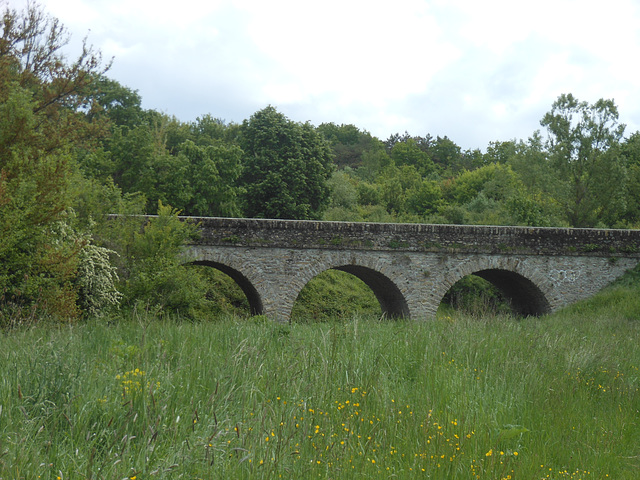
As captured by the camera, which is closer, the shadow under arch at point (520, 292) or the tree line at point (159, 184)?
the tree line at point (159, 184)

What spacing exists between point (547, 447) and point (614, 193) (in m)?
33.5

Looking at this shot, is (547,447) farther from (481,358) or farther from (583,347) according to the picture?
(583,347)

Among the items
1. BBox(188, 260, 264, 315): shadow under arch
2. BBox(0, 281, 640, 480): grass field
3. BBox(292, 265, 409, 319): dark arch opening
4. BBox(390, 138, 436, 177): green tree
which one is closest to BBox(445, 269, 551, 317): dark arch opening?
BBox(292, 265, 409, 319): dark arch opening

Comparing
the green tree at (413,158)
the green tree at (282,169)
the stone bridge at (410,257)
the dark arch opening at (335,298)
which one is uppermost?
the green tree at (413,158)

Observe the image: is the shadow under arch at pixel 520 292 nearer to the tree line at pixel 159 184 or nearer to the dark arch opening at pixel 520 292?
the dark arch opening at pixel 520 292

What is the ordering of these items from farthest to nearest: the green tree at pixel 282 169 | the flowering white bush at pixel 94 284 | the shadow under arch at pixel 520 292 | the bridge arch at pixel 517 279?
the green tree at pixel 282 169 < the shadow under arch at pixel 520 292 < the bridge arch at pixel 517 279 < the flowering white bush at pixel 94 284

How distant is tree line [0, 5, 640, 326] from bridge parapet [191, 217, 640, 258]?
2050mm

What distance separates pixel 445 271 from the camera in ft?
59.1

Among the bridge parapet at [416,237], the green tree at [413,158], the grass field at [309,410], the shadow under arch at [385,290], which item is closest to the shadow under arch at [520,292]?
the bridge parapet at [416,237]

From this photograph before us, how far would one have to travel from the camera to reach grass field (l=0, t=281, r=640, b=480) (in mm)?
3012

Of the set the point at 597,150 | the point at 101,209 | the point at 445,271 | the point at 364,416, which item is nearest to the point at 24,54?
the point at 101,209

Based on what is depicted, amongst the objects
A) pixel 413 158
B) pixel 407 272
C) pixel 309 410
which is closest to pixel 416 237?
pixel 407 272

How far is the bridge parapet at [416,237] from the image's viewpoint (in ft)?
54.6

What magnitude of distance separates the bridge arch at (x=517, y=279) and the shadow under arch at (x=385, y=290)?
4.28ft
